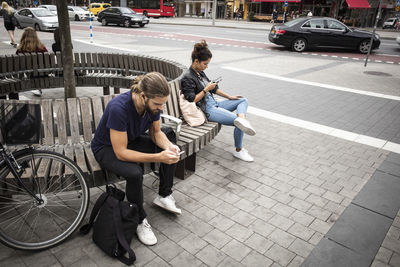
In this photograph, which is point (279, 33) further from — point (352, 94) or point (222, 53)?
point (352, 94)

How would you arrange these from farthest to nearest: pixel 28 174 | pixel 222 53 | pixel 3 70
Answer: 1. pixel 222 53
2. pixel 3 70
3. pixel 28 174

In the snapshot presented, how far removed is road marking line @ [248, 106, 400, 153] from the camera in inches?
203

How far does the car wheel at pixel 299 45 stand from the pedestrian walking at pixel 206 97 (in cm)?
1169

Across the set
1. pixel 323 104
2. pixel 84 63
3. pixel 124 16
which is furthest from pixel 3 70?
pixel 124 16

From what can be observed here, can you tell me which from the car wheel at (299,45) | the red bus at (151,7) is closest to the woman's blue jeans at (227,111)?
the car wheel at (299,45)

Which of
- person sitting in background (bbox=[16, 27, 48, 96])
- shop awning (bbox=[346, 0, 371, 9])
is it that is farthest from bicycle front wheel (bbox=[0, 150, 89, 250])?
shop awning (bbox=[346, 0, 371, 9])

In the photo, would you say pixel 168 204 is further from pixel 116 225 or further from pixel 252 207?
pixel 252 207

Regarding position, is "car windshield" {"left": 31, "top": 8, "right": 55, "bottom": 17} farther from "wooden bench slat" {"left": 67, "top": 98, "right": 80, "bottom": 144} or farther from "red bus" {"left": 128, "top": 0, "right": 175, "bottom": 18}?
"wooden bench slat" {"left": 67, "top": 98, "right": 80, "bottom": 144}

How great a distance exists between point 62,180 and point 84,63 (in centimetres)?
469

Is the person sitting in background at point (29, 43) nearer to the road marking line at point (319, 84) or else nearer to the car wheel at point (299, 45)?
the road marking line at point (319, 84)

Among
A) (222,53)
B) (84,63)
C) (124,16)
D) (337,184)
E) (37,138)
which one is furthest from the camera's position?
(124,16)

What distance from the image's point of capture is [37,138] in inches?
101

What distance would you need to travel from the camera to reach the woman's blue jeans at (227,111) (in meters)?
4.26

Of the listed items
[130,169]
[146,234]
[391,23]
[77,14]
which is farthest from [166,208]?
[391,23]
